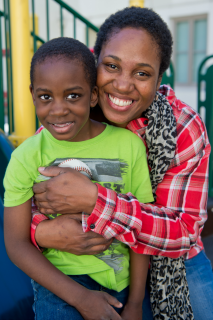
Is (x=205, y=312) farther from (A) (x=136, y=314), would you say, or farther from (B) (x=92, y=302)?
(B) (x=92, y=302)

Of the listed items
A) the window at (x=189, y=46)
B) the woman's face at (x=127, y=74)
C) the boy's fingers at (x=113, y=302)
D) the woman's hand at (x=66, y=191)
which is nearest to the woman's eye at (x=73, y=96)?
the woman's face at (x=127, y=74)

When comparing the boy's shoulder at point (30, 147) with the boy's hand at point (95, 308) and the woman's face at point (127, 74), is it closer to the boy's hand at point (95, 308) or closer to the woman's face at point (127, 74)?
the woman's face at point (127, 74)

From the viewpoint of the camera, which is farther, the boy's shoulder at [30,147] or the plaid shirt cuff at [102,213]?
the boy's shoulder at [30,147]

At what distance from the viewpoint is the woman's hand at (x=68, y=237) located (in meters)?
1.44

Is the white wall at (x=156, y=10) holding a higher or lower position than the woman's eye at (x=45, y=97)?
higher

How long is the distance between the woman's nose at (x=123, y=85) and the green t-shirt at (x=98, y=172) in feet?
0.73

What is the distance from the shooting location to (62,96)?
1397 mm

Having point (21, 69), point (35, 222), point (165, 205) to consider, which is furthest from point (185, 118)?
point (21, 69)

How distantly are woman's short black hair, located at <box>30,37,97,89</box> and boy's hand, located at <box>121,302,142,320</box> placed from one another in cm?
113

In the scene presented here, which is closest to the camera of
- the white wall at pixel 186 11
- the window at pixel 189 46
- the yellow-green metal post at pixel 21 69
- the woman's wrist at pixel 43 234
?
the woman's wrist at pixel 43 234

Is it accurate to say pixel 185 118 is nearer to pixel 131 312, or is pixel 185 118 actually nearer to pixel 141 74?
pixel 141 74

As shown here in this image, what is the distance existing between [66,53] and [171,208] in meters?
1.00

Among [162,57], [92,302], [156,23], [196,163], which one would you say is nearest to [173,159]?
[196,163]

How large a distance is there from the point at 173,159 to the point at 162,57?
57 cm
